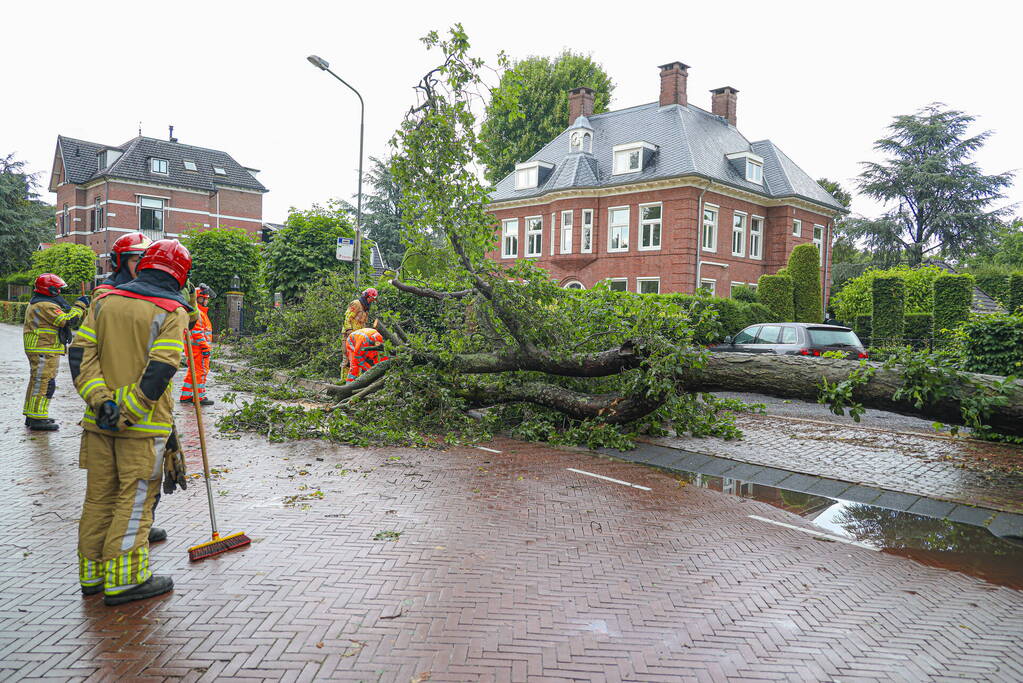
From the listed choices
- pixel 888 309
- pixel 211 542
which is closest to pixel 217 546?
pixel 211 542

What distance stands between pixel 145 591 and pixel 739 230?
99.7ft

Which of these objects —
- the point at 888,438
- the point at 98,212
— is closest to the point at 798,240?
the point at 888,438

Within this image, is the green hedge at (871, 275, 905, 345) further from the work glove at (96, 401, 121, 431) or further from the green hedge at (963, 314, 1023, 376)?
the work glove at (96, 401, 121, 431)

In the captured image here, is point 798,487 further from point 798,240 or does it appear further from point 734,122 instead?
point 734,122

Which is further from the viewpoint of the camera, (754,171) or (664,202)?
(754,171)

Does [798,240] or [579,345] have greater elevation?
[798,240]

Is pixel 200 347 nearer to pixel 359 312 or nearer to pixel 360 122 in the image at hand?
pixel 359 312

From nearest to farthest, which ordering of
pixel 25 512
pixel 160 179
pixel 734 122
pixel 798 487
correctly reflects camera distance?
pixel 25 512 < pixel 798 487 < pixel 734 122 < pixel 160 179

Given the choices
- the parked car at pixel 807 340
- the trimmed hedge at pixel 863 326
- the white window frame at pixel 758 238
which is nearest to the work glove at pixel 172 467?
the parked car at pixel 807 340

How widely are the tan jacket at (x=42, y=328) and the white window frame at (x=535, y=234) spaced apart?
25.0 metres

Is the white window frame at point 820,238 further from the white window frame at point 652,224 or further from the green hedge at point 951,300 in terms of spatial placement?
the green hedge at point 951,300

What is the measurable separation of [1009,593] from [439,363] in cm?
664

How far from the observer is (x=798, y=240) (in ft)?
104

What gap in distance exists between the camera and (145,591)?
11.5 ft
